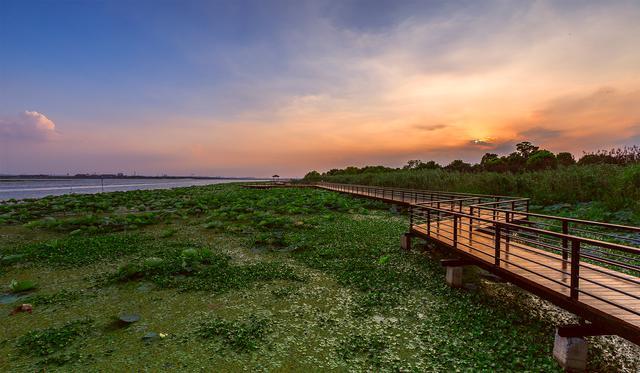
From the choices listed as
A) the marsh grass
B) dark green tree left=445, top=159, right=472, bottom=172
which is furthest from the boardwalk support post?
dark green tree left=445, top=159, right=472, bottom=172

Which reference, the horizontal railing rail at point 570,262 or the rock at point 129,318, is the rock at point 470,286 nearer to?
the horizontal railing rail at point 570,262

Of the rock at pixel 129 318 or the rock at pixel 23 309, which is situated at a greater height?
the rock at pixel 129 318

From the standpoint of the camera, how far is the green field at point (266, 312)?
14.6 ft

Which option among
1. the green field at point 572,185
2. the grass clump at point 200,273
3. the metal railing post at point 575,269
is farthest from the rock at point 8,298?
the green field at point 572,185

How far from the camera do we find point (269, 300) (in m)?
6.61

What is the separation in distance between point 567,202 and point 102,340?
20266 millimetres

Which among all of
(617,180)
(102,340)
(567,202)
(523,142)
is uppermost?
(523,142)

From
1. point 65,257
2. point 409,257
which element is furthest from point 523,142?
point 65,257

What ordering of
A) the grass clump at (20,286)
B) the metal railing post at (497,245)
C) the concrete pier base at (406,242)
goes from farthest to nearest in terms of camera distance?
1. the concrete pier base at (406,242)
2. the grass clump at (20,286)
3. the metal railing post at (497,245)

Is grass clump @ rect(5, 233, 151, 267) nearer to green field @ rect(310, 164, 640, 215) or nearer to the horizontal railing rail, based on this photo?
the horizontal railing rail

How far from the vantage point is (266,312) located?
603 centimetres

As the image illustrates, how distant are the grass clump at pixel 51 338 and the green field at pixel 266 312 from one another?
2 centimetres

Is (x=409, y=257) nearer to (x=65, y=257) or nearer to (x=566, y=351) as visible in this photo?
(x=566, y=351)

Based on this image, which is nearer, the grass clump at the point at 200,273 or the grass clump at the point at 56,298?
the grass clump at the point at 56,298
